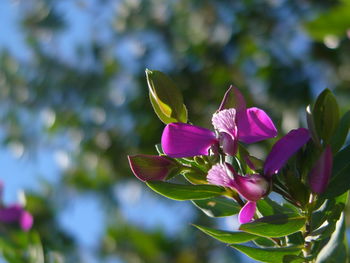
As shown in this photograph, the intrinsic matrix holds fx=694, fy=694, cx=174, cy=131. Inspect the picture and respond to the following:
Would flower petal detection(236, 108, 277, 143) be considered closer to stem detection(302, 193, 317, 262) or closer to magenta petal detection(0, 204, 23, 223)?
stem detection(302, 193, 317, 262)

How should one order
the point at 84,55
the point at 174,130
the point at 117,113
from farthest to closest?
1. the point at 84,55
2. the point at 117,113
3. the point at 174,130

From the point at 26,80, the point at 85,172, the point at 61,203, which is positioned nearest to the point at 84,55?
the point at 26,80

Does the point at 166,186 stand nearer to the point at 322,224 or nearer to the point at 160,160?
the point at 160,160

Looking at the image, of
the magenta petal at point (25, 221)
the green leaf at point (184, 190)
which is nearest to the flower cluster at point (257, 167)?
the green leaf at point (184, 190)

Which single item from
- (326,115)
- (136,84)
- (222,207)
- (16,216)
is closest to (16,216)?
(16,216)

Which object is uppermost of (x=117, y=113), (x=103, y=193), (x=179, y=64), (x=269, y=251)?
(x=269, y=251)

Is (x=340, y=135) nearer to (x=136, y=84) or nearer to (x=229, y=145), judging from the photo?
(x=229, y=145)

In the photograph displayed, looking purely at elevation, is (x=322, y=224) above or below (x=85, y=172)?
above

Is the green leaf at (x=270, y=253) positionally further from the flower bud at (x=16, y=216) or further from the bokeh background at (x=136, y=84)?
the bokeh background at (x=136, y=84)
